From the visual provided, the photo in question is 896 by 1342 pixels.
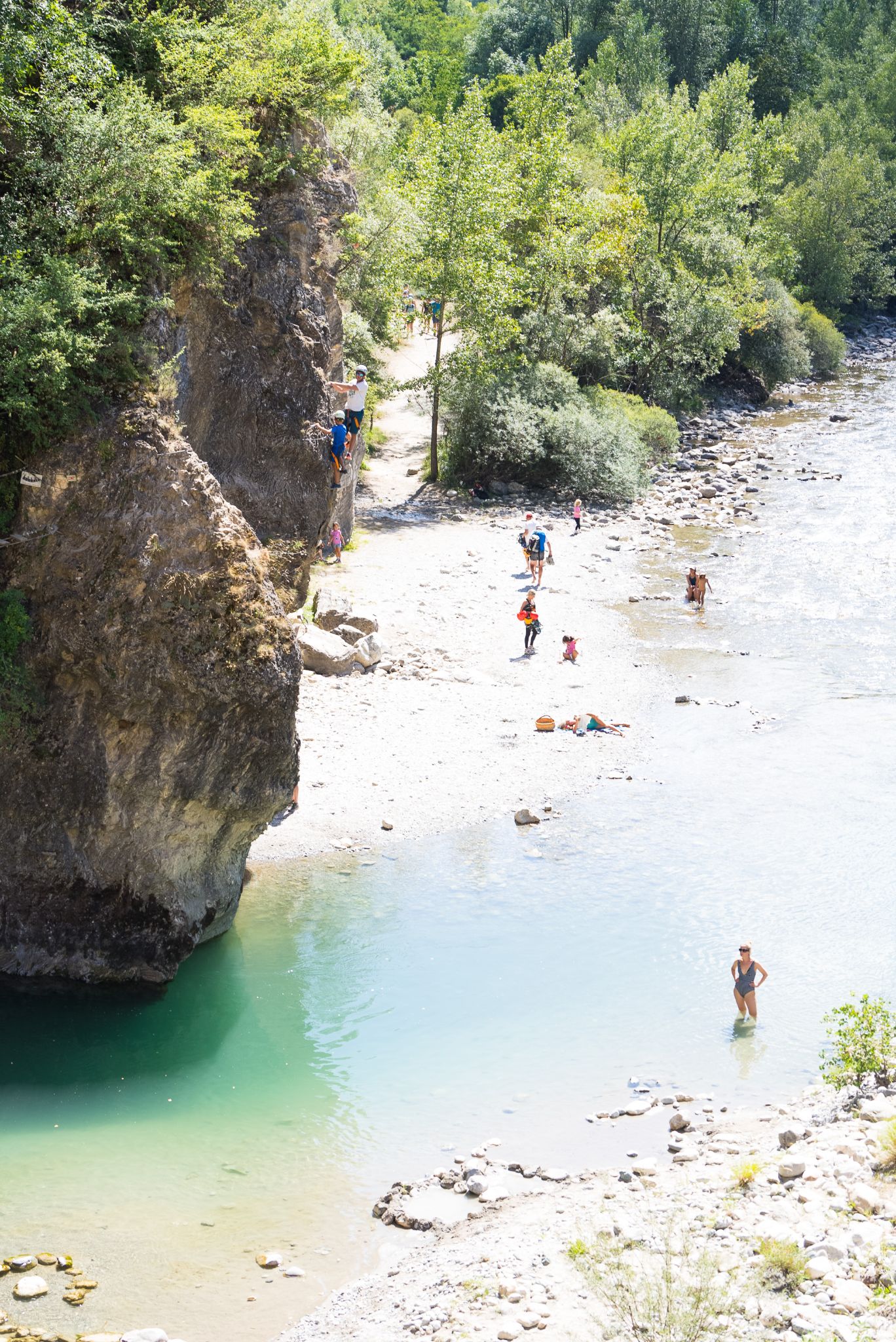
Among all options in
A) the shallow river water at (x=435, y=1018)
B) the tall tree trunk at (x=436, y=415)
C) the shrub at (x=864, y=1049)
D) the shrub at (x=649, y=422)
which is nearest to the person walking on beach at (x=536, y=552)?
the shallow river water at (x=435, y=1018)

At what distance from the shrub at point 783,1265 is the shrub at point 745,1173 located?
1.49 meters

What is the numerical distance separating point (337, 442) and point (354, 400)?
238 centimetres

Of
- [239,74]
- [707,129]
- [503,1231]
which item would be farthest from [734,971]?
[707,129]

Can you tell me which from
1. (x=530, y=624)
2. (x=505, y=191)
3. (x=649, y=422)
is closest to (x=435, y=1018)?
(x=530, y=624)

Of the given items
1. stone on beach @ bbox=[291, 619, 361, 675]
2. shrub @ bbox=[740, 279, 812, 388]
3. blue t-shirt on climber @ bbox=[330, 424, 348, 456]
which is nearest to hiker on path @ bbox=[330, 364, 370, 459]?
blue t-shirt on climber @ bbox=[330, 424, 348, 456]

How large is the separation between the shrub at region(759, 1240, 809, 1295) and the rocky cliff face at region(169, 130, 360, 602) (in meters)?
13.3

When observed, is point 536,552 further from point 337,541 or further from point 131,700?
point 131,700

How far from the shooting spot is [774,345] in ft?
194

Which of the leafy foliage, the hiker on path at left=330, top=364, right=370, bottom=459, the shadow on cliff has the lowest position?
the shadow on cliff

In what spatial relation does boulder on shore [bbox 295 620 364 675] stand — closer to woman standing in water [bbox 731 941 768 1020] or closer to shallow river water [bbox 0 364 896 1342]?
shallow river water [bbox 0 364 896 1342]

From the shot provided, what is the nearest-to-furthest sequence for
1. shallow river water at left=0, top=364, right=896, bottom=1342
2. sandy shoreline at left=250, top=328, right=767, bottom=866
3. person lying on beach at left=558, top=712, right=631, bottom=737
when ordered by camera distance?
shallow river water at left=0, top=364, right=896, bottom=1342, sandy shoreline at left=250, top=328, right=767, bottom=866, person lying on beach at left=558, top=712, right=631, bottom=737

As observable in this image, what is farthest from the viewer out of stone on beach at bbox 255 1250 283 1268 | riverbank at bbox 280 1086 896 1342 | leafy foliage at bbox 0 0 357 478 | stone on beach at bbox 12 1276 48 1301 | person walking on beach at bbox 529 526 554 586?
person walking on beach at bbox 529 526 554 586

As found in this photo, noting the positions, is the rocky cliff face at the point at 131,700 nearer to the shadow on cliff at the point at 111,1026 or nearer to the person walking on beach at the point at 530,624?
the shadow on cliff at the point at 111,1026

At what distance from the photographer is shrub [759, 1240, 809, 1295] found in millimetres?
9688
